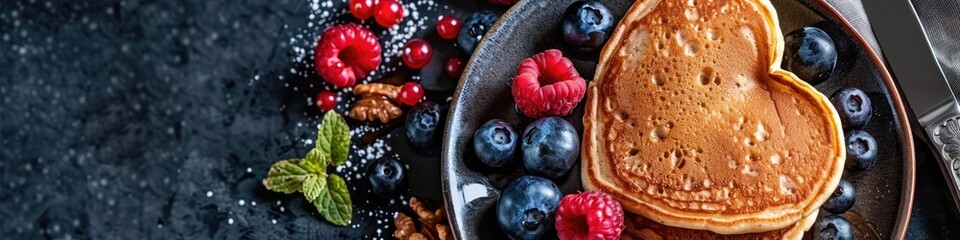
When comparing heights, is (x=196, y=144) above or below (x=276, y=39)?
below

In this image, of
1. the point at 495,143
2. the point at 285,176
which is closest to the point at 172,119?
the point at 285,176

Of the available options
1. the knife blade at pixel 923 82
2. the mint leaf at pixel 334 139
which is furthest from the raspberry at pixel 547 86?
the knife blade at pixel 923 82

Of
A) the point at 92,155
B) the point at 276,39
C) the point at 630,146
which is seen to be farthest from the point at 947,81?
the point at 92,155

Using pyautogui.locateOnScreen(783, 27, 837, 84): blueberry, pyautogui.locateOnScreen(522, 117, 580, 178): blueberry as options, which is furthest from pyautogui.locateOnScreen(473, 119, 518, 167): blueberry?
pyautogui.locateOnScreen(783, 27, 837, 84): blueberry

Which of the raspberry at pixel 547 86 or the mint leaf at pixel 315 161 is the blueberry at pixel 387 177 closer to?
the mint leaf at pixel 315 161

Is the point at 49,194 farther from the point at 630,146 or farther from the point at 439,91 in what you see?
the point at 630,146

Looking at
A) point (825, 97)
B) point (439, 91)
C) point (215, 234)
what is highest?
point (825, 97)

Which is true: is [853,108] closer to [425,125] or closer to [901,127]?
[901,127]
